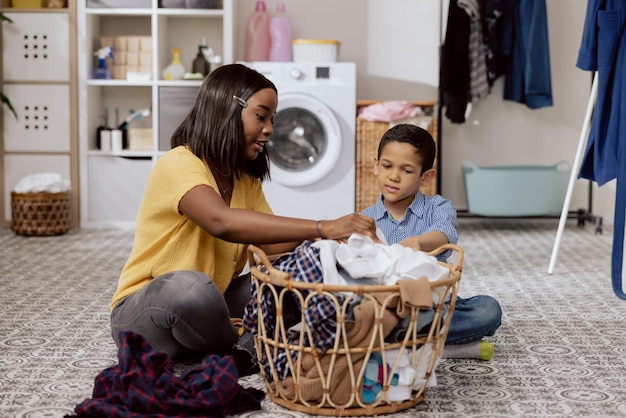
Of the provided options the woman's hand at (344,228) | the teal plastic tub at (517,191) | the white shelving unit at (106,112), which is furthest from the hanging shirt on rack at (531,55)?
the woman's hand at (344,228)

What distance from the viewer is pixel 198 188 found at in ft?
6.07

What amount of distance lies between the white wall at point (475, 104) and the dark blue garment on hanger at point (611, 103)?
2.02 m

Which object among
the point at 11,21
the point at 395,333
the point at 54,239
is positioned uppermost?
the point at 11,21

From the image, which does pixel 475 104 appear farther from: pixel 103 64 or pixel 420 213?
pixel 420 213

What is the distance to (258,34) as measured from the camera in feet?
15.4

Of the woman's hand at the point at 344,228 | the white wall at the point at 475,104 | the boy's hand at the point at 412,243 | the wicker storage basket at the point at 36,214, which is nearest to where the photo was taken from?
the woman's hand at the point at 344,228

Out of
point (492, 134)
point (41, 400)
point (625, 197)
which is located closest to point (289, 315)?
point (41, 400)

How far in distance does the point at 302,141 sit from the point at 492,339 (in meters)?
2.31

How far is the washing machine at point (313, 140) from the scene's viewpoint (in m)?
4.36

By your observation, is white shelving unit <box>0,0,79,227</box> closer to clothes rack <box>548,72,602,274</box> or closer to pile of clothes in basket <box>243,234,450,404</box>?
clothes rack <box>548,72,602,274</box>

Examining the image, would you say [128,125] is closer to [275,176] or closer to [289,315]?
[275,176]

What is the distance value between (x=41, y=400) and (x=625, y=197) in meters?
1.77

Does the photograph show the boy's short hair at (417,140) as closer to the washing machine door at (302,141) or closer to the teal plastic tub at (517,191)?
the washing machine door at (302,141)

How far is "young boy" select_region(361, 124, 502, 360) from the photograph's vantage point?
6.85ft
